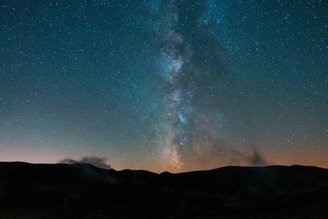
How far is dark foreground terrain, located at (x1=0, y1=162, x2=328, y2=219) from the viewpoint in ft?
239

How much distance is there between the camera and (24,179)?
85.0 m

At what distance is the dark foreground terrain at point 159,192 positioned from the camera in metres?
72.9

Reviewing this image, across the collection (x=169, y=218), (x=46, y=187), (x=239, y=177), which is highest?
(x=239, y=177)

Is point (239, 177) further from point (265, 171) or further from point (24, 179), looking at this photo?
point (24, 179)

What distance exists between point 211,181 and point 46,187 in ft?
118

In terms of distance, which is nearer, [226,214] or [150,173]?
[226,214]

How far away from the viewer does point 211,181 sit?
9519 cm

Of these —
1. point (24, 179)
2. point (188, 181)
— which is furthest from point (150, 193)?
point (24, 179)

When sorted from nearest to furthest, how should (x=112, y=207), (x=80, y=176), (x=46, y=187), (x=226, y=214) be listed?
(x=226, y=214) → (x=112, y=207) → (x=46, y=187) → (x=80, y=176)

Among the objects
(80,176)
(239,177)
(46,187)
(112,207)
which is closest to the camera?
(112,207)

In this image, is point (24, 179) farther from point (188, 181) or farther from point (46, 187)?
point (188, 181)

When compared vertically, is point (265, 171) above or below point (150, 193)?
above

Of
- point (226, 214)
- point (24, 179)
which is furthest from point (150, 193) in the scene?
point (24, 179)

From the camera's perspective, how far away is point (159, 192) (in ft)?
287
